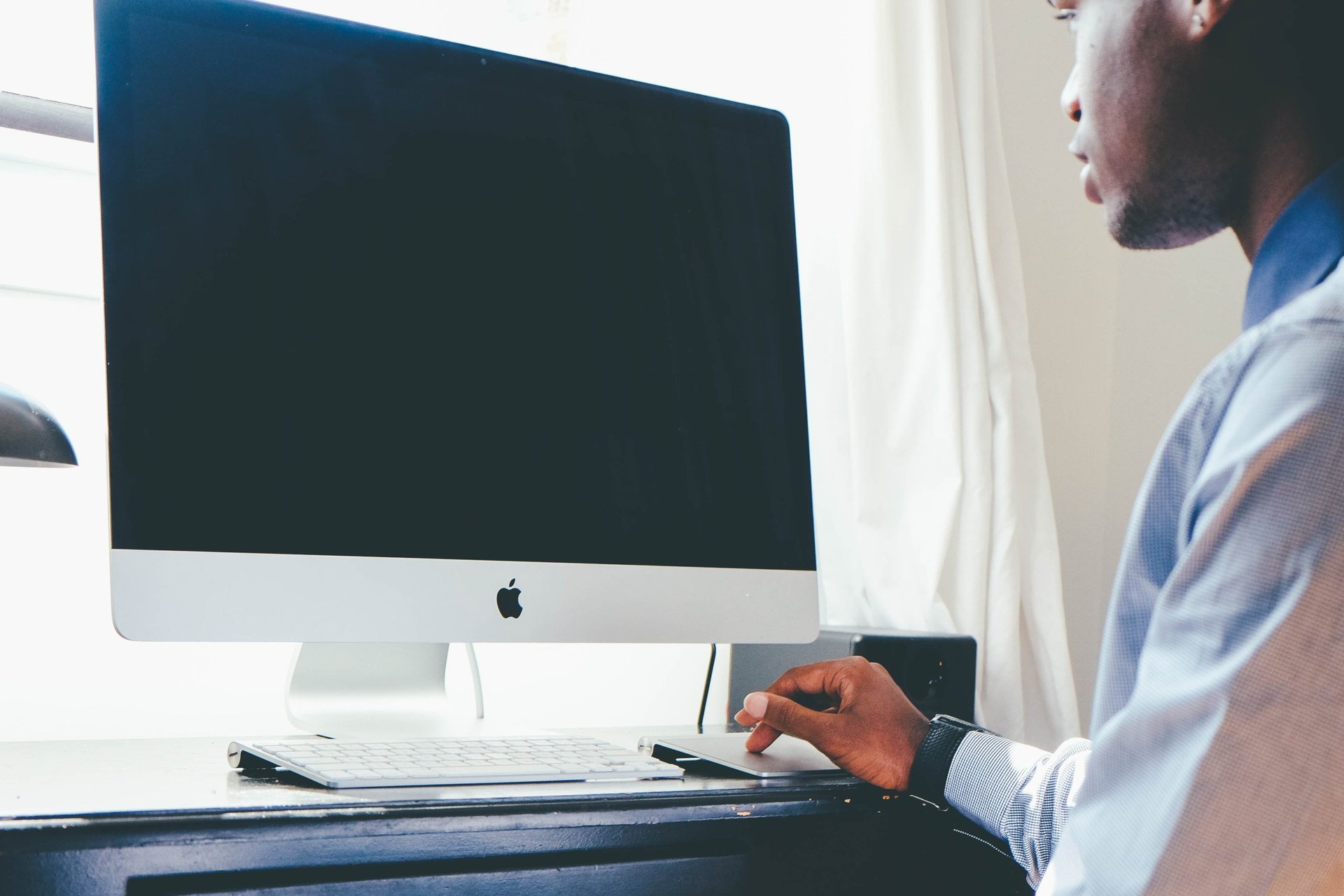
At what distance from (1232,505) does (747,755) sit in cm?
55

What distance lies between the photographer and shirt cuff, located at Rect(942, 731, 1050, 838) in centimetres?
94

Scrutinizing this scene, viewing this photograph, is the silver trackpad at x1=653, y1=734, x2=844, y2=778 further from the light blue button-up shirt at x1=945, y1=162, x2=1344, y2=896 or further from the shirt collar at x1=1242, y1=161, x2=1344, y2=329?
the shirt collar at x1=1242, y1=161, x2=1344, y2=329

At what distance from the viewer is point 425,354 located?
37.6 inches

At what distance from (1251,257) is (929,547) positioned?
0.71 metres


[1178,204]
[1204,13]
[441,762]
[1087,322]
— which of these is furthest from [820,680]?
[1087,322]

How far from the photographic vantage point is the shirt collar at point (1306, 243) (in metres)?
0.69

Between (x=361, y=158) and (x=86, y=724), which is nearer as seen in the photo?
(x=361, y=158)

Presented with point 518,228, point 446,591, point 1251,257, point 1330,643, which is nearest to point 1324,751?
point 1330,643

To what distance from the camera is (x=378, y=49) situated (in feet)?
3.18

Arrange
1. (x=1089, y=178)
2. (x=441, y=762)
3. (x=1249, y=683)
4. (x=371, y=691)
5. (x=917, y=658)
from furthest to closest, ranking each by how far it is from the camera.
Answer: (x=917, y=658), (x=371, y=691), (x=1089, y=178), (x=441, y=762), (x=1249, y=683)

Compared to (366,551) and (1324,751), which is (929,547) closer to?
(366,551)

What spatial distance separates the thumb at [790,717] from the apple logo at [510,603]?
0.20 metres

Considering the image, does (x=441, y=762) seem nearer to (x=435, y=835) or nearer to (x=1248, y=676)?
(x=435, y=835)

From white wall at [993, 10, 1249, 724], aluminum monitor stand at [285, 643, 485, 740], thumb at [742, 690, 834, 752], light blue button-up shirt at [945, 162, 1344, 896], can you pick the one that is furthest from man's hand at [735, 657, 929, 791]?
white wall at [993, 10, 1249, 724]
